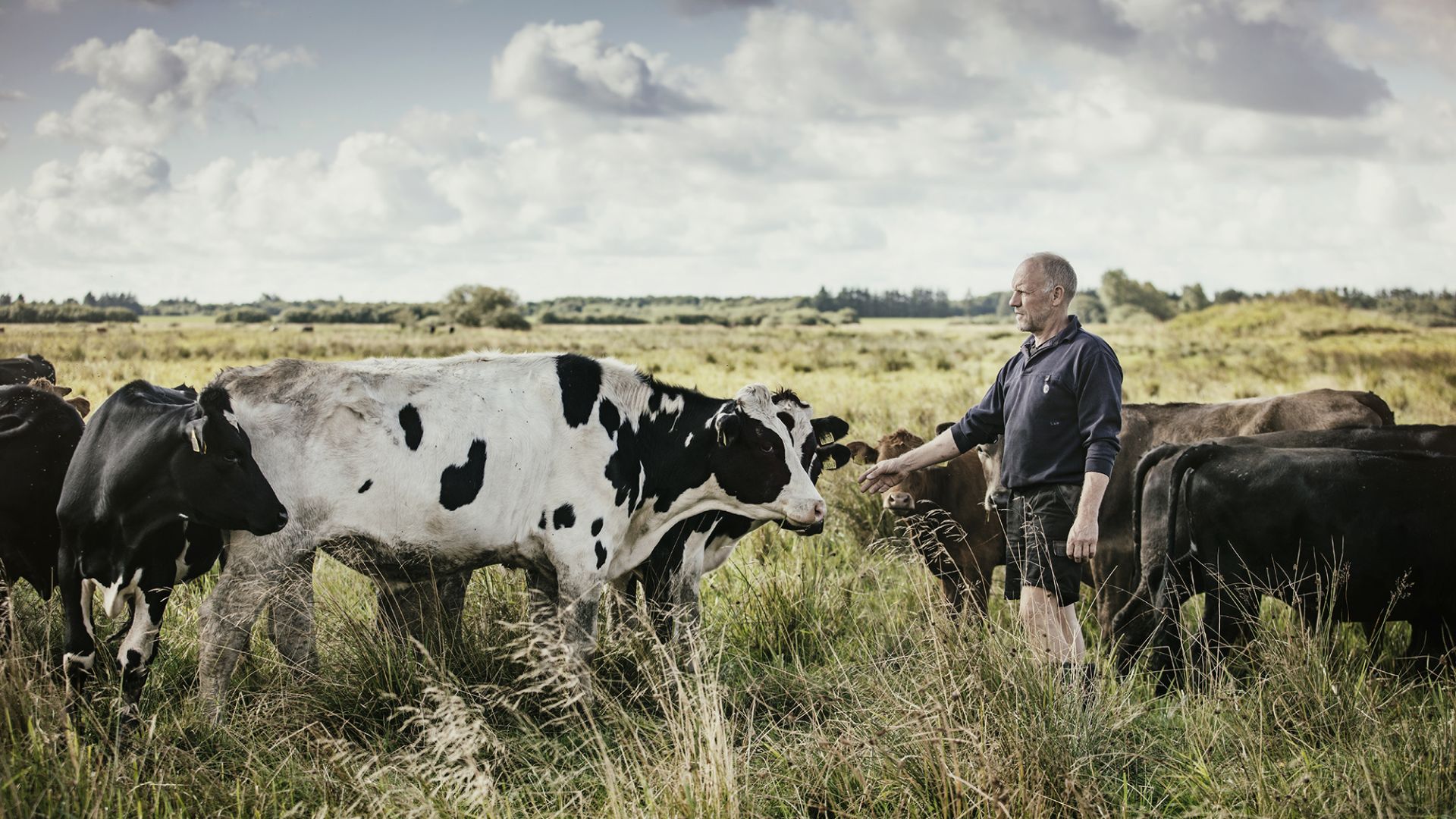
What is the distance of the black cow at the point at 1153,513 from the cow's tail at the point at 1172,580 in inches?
2.6

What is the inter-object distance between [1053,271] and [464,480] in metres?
3.27

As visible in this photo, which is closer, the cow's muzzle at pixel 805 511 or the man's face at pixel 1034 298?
the man's face at pixel 1034 298

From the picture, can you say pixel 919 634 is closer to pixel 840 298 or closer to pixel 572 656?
pixel 572 656

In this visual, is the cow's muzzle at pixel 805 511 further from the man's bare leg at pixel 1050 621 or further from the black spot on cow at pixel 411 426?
the black spot on cow at pixel 411 426

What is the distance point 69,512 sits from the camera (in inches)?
186

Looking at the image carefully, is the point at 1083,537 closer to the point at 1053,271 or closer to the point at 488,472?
the point at 1053,271

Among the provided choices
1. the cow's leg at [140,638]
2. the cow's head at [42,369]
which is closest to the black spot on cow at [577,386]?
the cow's leg at [140,638]

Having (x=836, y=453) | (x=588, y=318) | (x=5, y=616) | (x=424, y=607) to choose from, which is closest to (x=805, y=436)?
(x=836, y=453)

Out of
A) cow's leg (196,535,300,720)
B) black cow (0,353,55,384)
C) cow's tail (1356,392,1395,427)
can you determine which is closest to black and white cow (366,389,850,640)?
cow's leg (196,535,300,720)

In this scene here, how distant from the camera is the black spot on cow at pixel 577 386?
5.84 metres

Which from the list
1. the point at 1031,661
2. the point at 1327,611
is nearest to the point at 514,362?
the point at 1031,661

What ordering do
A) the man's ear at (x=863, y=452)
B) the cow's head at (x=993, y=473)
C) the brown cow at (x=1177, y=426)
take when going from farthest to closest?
the man's ear at (x=863, y=452), the brown cow at (x=1177, y=426), the cow's head at (x=993, y=473)

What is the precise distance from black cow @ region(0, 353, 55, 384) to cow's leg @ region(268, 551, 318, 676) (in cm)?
705

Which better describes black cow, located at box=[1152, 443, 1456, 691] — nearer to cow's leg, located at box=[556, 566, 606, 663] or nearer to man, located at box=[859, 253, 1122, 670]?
man, located at box=[859, 253, 1122, 670]
